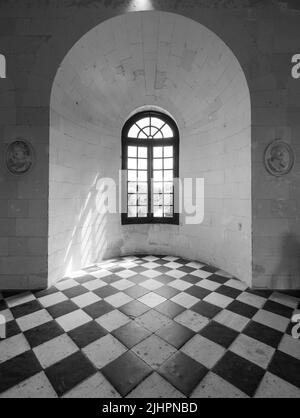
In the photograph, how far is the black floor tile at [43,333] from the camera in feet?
5.66

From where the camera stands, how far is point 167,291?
2.67 metres

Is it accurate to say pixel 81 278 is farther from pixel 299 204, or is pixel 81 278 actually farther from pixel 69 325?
pixel 299 204

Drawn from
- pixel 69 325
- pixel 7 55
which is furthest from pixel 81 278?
pixel 7 55

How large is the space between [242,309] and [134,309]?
1229mm

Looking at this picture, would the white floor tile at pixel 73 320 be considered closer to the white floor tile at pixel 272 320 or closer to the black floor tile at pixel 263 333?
the black floor tile at pixel 263 333

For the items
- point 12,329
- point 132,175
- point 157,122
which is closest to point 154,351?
point 12,329

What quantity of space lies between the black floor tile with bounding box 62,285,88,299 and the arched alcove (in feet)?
1.25

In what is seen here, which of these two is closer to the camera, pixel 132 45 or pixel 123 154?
pixel 132 45

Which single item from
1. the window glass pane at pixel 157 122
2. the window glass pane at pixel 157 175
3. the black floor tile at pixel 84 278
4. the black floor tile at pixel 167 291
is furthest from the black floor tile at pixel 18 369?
the window glass pane at pixel 157 122

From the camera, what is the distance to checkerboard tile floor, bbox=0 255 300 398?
1.31 m

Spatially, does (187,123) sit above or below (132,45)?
below

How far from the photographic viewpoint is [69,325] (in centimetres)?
195

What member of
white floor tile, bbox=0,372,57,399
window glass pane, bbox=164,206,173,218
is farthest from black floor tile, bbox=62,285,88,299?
window glass pane, bbox=164,206,173,218
